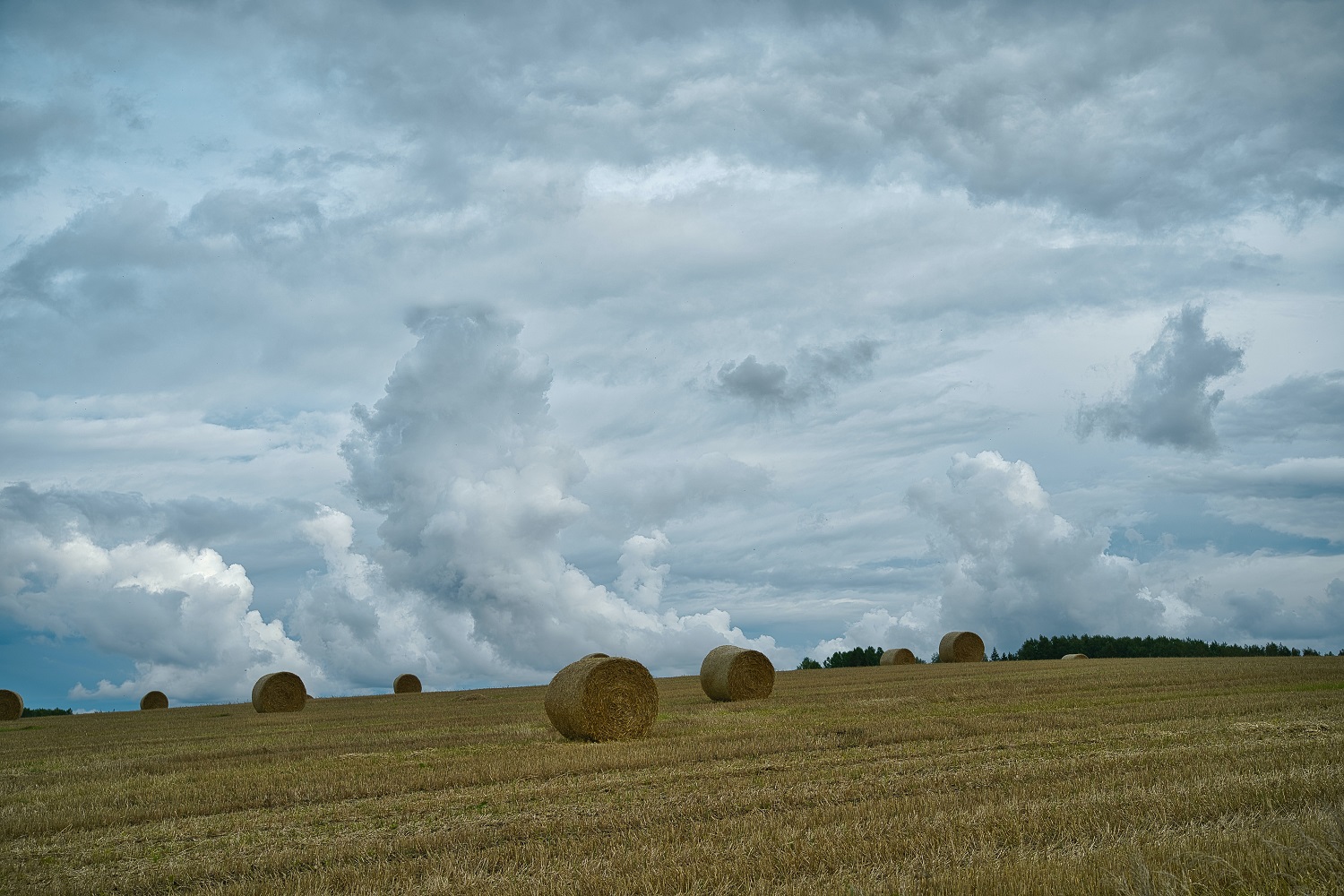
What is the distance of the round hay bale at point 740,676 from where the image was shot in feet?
78.0

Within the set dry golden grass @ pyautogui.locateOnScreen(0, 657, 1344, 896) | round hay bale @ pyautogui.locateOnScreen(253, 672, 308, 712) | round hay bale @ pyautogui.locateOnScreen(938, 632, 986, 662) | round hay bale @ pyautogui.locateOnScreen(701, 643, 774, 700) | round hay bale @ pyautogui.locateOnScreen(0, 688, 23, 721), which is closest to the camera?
dry golden grass @ pyautogui.locateOnScreen(0, 657, 1344, 896)

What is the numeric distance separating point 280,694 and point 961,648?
26.3 meters

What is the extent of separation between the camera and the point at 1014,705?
17.1m

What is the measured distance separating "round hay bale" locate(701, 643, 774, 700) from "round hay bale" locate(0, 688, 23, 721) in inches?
1016

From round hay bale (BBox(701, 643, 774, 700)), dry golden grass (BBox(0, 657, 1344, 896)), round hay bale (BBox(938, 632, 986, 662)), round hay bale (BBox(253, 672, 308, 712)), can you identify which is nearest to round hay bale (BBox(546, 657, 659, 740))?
dry golden grass (BBox(0, 657, 1344, 896))

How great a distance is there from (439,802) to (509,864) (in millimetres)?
2895

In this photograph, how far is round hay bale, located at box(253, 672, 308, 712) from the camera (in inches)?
1143

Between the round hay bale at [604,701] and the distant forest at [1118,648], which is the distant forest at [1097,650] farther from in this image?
the round hay bale at [604,701]

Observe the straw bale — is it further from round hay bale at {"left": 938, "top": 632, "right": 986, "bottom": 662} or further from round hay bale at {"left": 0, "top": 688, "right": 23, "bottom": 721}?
round hay bale at {"left": 938, "top": 632, "right": 986, "bottom": 662}

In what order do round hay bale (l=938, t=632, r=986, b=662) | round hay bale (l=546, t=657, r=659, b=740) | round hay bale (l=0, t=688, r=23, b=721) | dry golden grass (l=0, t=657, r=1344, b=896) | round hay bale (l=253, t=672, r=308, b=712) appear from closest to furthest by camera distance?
dry golden grass (l=0, t=657, r=1344, b=896)
round hay bale (l=546, t=657, r=659, b=740)
round hay bale (l=253, t=672, r=308, b=712)
round hay bale (l=0, t=688, r=23, b=721)
round hay bale (l=938, t=632, r=986, b=662)

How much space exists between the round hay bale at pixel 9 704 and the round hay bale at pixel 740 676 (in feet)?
84.7

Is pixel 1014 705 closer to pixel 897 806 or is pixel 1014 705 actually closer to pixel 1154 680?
pixel 1154 680

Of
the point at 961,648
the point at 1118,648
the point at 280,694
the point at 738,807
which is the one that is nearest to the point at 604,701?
the point at 738,807

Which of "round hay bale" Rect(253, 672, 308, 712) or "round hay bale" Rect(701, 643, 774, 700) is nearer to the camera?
"round hay bale" Rect(701, 643, 774, 700)
